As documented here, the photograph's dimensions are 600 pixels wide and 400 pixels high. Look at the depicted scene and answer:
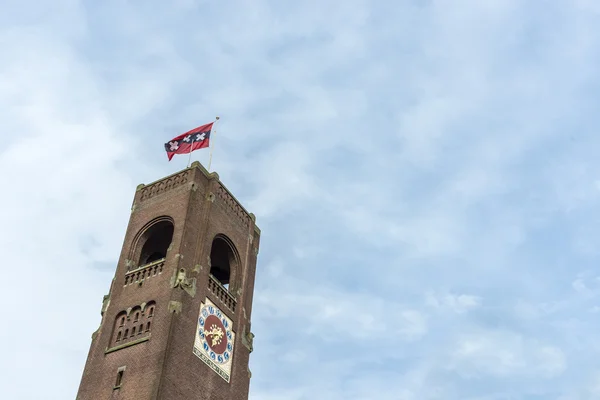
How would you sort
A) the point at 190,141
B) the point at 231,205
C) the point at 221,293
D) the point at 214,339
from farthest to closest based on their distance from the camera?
the point at 231,205 → the point at 190,141 → the point at 221,293 → the point at 214,339

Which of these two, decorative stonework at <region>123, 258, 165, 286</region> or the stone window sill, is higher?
decorative stonework at <region>123, 258, 165, 286</region>

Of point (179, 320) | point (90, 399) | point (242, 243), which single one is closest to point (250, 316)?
point (242, 243)

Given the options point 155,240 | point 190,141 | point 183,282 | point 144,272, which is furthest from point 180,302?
point 190,141

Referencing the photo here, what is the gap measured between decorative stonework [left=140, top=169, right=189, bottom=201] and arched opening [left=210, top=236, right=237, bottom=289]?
4723 millimetres

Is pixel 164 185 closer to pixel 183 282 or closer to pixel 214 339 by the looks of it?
pixel 183 282

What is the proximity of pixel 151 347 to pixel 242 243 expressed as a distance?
12.8 metres

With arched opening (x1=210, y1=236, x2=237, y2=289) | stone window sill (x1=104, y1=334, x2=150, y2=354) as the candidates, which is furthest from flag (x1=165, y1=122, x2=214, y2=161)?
stone window sill (x1=104, y1=334, x2=150, y2=354)

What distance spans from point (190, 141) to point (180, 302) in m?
13.4

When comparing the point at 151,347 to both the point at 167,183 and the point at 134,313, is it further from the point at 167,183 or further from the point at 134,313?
the point at 167,183

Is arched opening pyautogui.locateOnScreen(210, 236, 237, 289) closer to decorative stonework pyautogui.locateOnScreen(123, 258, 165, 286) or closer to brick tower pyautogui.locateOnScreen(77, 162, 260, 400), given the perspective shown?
brick tower pyautogui.locateOnScreen(77, 162, 260, 400)

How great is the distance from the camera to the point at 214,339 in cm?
4184

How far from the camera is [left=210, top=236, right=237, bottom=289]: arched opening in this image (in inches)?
1880

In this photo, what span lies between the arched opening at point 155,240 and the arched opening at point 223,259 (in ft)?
10.7

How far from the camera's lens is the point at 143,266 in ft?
143
